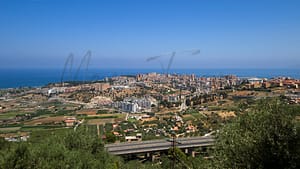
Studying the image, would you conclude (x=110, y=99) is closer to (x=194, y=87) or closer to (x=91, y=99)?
(x=91, y=99)

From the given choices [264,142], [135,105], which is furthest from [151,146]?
[135,105]

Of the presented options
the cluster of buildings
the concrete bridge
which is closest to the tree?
the concrete bridge

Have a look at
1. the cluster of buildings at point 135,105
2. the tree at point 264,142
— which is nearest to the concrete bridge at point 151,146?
the tree at point 264,142

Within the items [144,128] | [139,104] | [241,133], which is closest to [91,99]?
[139,104]

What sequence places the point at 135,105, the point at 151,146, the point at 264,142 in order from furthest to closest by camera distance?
the point at 135,105 → the point at 151,146 → the point at 264,142

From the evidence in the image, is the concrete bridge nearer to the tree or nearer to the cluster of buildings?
the tree

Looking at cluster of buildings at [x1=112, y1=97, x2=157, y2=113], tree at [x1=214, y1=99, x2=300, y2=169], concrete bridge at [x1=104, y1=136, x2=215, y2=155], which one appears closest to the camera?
tree at [x1=214, y1=99, x2=300, y2=169]

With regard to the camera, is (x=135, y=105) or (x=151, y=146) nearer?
(x=151, y=146)

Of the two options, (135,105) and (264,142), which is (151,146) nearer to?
(264,142)

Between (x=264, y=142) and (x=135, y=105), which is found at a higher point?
(x=264, y=142)
